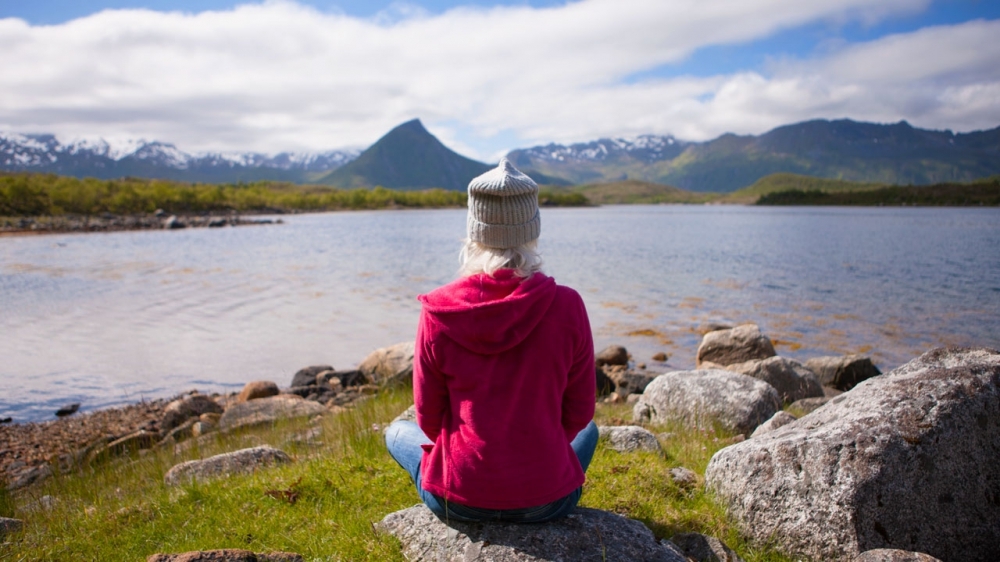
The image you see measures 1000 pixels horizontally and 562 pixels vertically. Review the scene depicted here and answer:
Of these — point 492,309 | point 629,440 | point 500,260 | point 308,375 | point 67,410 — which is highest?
point 500,260

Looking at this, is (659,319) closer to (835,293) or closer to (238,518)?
(835,293)

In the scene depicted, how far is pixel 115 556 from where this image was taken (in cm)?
470

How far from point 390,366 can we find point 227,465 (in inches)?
281

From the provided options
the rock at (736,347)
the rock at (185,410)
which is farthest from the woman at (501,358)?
the rock at (736,347)

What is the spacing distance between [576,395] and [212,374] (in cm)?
1445

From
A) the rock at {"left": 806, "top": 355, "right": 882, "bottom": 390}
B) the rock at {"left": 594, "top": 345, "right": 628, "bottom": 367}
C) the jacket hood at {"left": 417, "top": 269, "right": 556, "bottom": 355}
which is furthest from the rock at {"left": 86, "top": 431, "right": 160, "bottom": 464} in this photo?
the rock at {"left": 806, "top": 355, "right": 882, "bottom": 390}

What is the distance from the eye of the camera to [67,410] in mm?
12695

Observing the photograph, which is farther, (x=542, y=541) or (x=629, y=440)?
(x=629, y=440)

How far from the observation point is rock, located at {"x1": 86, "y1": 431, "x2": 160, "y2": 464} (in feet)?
30.2

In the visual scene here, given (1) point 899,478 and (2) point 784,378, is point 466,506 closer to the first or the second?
(1) point 899,478

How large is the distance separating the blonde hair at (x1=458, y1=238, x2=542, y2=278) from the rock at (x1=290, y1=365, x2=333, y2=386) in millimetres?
12031

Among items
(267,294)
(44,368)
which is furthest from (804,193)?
(44,368)

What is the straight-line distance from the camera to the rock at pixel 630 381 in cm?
1312

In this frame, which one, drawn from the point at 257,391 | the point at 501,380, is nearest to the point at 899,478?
the point at 501,380
